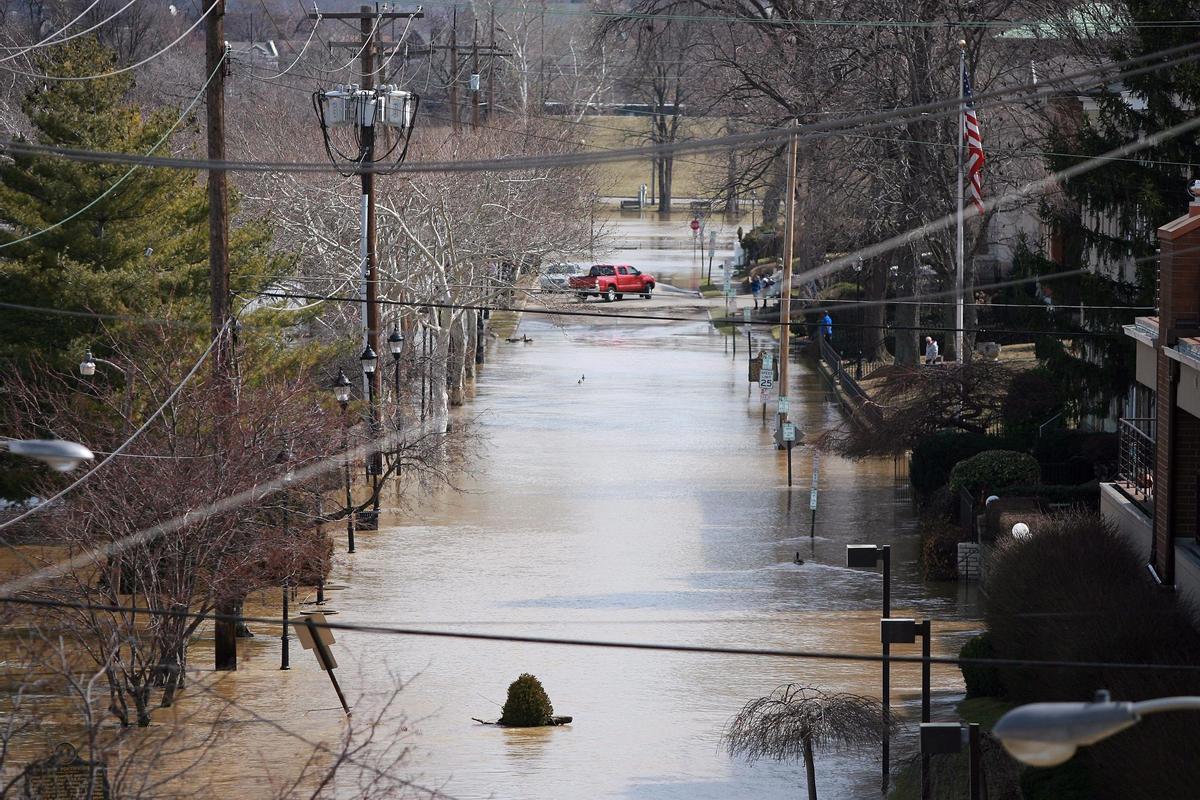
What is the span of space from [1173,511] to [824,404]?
2937 centimetres

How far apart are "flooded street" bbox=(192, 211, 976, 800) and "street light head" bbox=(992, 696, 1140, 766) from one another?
28.9 ft

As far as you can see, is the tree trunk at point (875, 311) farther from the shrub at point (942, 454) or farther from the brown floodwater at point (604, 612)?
the shrub at point (942, 454)

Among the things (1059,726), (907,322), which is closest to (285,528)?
(1059,726)

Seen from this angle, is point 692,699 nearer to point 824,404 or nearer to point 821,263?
point 824,404

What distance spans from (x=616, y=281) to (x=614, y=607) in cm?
4603

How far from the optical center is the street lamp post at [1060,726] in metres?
5.61

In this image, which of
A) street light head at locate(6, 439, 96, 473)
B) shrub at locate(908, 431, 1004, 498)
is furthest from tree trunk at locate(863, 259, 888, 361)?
street light head at locate(6, 439, 96, 473)

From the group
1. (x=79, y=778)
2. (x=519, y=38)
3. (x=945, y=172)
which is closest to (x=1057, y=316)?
(x=945, y=172)

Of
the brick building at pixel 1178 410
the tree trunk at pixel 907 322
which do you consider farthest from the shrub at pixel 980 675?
the tree trunk at pixel 907 322

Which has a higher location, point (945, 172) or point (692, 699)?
point (945, 172)

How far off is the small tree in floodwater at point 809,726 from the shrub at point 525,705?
3.20 meters

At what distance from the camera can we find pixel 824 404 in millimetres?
49375

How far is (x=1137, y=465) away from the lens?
77.3 ft

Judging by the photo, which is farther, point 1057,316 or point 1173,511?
point 1057,316
